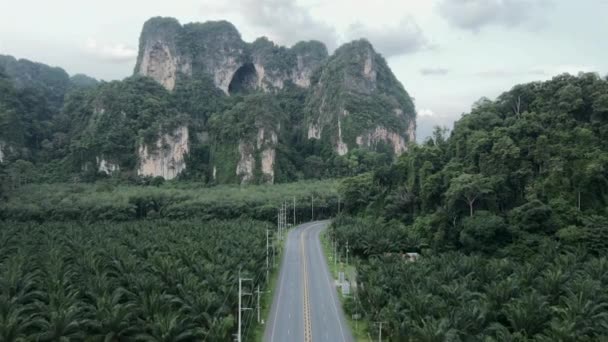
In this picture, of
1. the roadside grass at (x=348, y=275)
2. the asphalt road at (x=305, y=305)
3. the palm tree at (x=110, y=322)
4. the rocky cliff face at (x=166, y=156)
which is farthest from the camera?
the rocky cliff face at (x=166, y=156)

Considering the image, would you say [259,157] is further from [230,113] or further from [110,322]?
[110,322]

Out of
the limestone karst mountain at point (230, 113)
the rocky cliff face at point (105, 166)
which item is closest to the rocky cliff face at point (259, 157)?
the limestone karst mountain at point (230, 113)

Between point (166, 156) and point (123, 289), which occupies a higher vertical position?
point (166, 156)

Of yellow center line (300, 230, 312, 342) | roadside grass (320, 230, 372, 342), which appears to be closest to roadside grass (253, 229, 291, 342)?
yellow center line (300, 230, 312, 342)

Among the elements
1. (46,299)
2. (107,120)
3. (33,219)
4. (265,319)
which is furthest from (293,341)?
(107,120)

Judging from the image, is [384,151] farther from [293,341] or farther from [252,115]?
[293,341]

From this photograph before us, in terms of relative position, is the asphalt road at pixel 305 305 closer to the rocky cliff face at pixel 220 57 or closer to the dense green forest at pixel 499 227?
the dense green forest at pixel 499 227

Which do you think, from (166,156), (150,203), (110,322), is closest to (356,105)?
(166,156)

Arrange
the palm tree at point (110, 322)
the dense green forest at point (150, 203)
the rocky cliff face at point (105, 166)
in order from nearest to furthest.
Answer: the palm tree at point (110, 322)
the dense green forest at point (150, 203)
the rocky cliff face at point (105, 166)
